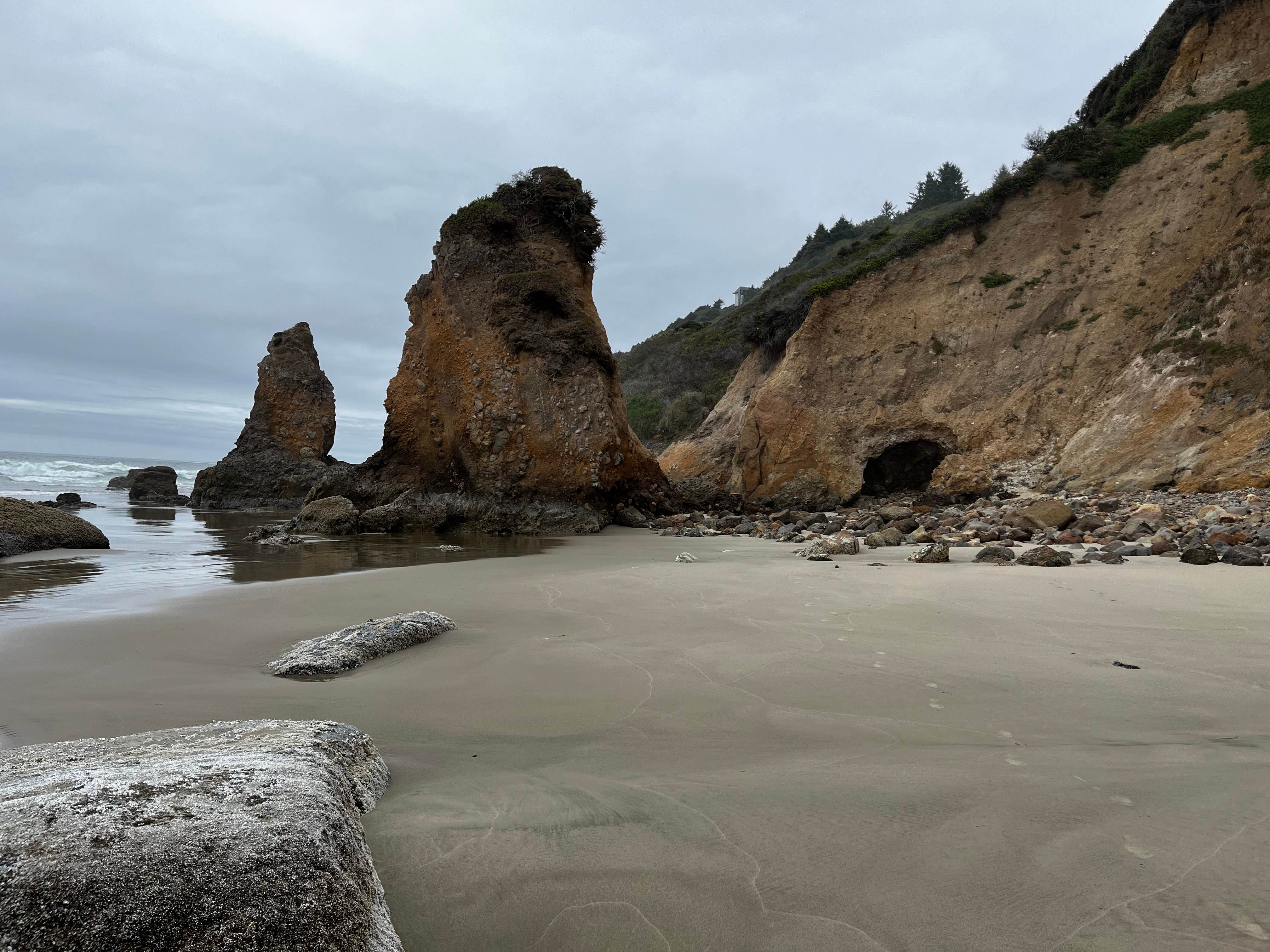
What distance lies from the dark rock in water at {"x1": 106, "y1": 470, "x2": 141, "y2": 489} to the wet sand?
3352cm

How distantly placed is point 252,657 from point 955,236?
1785 cm

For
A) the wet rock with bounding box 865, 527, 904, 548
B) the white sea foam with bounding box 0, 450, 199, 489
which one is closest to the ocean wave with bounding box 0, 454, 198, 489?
the white sea foam with bounding box 0, 450, 199, 489

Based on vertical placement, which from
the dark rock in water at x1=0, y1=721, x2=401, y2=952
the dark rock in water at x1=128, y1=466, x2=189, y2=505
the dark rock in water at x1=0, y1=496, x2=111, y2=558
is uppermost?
the dark rock in water at x1=128, y1=466, x2=189, y2=505

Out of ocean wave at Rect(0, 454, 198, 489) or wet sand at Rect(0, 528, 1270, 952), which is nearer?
wet sand at Rect(0, 528, 1270, 952)

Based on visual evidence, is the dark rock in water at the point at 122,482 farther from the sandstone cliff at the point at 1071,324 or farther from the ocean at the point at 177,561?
the sandstone cliff at the point at 1071,324

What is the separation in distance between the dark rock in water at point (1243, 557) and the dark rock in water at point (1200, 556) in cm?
6

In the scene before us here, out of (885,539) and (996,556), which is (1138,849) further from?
(885,539)

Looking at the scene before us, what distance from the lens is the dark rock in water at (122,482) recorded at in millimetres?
31250

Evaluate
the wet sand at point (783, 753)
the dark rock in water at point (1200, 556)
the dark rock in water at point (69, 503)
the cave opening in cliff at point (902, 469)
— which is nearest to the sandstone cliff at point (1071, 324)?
the cave opening in cliff at point (902, 469)

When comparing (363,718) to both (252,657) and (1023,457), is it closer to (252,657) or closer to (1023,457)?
(252,657)

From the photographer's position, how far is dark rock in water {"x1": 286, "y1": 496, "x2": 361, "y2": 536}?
443 inches

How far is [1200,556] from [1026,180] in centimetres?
1402

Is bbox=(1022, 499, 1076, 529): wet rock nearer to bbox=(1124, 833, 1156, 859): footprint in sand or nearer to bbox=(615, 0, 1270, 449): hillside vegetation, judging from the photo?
bbox=(1124, 833, 1156, 859): footprint in sand

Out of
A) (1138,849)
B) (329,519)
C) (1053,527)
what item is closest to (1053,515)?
(1053,527)
